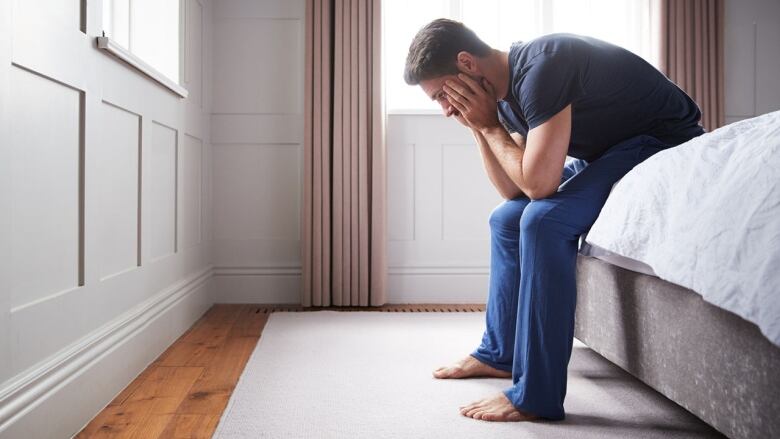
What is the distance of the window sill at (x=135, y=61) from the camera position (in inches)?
57.3

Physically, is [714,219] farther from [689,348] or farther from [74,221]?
[74,221]

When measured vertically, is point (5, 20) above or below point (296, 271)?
above

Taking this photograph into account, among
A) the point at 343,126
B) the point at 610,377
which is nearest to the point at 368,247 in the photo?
the point at 343,126

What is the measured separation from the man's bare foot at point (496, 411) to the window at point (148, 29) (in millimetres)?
1405

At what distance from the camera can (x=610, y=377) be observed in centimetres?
161

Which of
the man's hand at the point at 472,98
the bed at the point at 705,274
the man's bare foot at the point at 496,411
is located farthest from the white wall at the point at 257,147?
the bed at the point at 705,274

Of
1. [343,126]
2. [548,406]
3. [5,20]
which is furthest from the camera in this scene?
[343,126]

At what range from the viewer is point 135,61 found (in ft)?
5.47

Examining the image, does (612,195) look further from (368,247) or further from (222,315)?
(222,315)

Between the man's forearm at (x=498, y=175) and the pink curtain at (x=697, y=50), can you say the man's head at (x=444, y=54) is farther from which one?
the pink curtain at (x=697, y=50)

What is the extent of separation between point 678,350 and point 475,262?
1897 mm

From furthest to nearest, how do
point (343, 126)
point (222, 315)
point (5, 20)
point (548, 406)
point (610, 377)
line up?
point (343, 126) < point (222, 315) < point (610, 377) < point (548, 406) < point (5, 20)

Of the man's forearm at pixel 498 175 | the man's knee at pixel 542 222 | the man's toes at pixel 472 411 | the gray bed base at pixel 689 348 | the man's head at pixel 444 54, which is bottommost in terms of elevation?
the man's toes at pixel 472 411

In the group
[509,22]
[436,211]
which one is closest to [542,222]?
[436,211]
